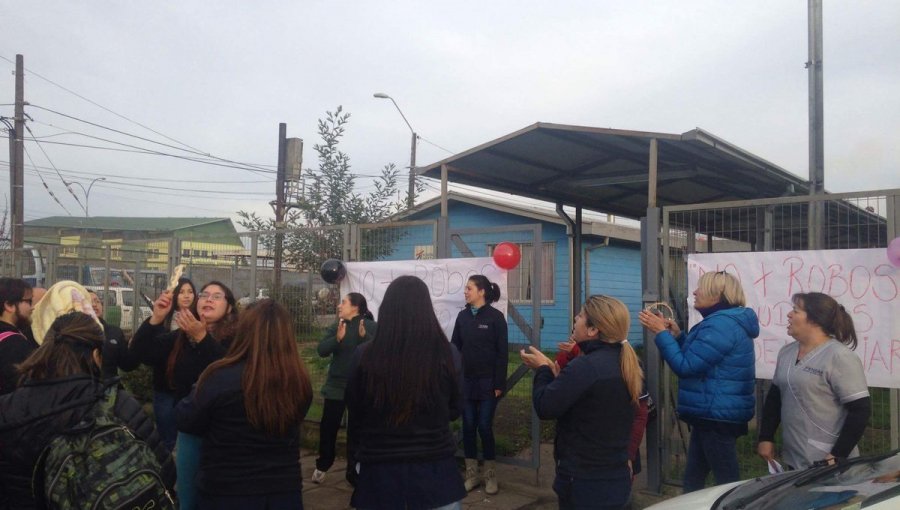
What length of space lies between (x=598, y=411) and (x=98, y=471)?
7.54ft

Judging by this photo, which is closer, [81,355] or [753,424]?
[81,355]

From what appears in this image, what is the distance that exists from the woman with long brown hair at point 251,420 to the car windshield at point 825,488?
78.7 inches

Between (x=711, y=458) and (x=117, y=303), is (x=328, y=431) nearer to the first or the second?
(x=711, y=458)

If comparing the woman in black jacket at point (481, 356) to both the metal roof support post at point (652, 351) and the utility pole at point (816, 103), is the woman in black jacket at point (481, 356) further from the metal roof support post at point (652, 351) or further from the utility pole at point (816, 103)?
the utility pole at point (816, 103)

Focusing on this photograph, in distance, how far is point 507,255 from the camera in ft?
21.0

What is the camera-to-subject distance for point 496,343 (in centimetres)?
621

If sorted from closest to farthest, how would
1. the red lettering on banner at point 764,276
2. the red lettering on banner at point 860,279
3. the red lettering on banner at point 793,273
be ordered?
the red lettering on banner at point 860,279, the red lettering on banner at point 793,273, the red lettering on banner at point 764,276

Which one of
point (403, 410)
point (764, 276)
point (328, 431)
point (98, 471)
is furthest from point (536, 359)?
point (328, 431)

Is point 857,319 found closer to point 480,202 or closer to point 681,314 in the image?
point 681,314

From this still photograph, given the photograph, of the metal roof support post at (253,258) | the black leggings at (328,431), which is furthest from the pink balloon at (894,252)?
the metal roof support post at (253,258)

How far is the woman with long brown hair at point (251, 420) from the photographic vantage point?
3207 millimetres

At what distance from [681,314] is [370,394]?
3618 millimetres

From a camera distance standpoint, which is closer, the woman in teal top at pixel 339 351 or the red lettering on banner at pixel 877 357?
the red lettering on banner at pixel 877 357

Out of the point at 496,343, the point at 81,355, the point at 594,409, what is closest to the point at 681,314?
the point at 496,343
